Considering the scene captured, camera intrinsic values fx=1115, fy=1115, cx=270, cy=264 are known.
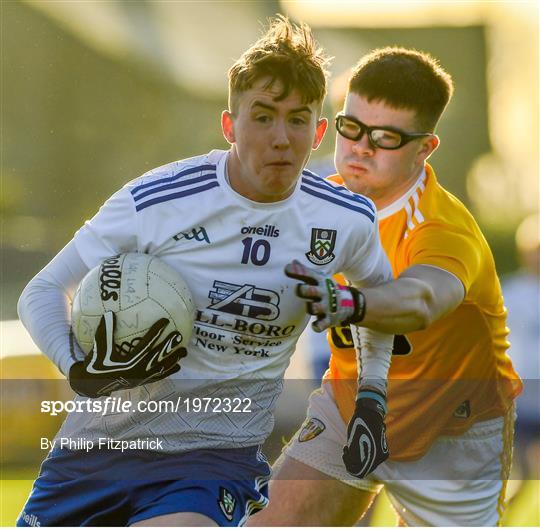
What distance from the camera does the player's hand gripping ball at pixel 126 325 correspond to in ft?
12.6

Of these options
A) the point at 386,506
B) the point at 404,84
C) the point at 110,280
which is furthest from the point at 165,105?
the point at 110,280

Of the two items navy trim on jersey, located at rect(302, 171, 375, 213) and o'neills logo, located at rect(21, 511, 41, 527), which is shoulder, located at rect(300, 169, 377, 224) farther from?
o'neills logo, located at rect(21, 511, 41, 527)

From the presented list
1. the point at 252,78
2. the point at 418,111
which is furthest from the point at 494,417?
the point at 252,78

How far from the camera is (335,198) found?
14.3 ft

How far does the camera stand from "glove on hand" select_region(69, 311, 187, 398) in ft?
12.6

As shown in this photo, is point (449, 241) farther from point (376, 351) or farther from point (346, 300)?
point (346, 300)

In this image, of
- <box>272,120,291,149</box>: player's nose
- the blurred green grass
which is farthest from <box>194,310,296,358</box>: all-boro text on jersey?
the blurred green grass

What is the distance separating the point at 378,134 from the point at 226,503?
6.37 feet

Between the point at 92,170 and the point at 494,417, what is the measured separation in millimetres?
4960

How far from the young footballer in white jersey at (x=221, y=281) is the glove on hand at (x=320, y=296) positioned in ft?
0.11

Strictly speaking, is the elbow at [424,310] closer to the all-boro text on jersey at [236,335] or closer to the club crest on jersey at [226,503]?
the all-boro text on jersey at [236,335]

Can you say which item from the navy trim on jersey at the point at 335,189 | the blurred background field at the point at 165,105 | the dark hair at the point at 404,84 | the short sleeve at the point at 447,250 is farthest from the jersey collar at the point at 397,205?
the blurred background field at the point at 165,105

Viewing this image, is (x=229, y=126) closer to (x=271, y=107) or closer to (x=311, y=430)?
(x=271, y=107)

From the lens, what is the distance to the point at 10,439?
735 cm
